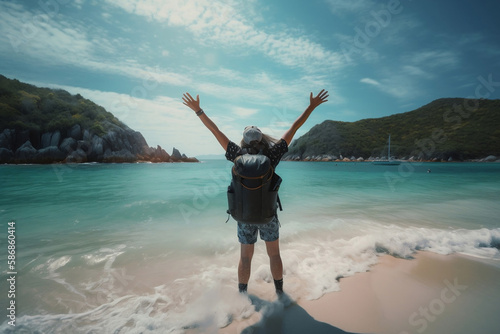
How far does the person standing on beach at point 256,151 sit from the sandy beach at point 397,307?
51cm

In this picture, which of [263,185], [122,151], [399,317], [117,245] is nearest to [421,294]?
[399,317]

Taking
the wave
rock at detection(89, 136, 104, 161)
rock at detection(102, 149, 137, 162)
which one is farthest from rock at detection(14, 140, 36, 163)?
the wave

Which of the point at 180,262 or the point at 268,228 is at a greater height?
the point at 268,228

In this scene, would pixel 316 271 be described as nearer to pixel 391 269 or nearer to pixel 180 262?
pixel 391 269

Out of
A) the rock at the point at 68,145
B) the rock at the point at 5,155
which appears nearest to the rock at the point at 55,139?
the rock at the point at 68,145

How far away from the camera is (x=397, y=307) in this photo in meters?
3.03

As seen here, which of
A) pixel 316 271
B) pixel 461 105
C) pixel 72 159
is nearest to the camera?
pixel 316 271

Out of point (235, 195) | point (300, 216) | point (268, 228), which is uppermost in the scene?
point (235, 195)

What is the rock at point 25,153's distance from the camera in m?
68.8

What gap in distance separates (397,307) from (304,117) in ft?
10.2

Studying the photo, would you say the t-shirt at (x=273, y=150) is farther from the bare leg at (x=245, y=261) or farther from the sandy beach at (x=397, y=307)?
the sandy beach at (x=397, y=307)

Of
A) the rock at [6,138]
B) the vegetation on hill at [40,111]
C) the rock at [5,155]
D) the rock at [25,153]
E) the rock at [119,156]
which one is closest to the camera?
the rock at [5,155]

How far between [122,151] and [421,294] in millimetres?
110769

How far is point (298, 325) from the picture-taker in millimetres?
2707
